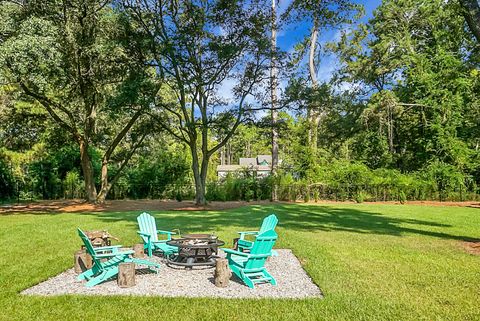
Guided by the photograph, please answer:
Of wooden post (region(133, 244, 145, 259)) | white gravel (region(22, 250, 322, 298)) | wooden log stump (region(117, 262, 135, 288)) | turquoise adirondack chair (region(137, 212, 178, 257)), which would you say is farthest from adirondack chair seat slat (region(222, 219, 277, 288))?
wooden post (region(133, 244, 145, 259))

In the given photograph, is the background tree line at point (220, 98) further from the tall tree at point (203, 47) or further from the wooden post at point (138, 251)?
the wooden post at point (138, 251)

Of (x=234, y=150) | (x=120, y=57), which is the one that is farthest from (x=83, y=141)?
(x=234, y=150)

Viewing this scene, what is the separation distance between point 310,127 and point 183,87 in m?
10.5

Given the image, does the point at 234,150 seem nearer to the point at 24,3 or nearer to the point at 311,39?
the point at 311,39

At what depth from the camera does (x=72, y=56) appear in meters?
14.0

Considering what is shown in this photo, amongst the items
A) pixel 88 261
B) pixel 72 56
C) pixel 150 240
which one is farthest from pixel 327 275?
pixel 72 56

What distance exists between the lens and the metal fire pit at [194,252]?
18.3 ft

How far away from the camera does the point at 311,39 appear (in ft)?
82.4

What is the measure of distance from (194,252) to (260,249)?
135 centimetres

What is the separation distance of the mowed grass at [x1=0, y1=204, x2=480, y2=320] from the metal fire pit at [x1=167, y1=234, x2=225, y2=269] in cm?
147

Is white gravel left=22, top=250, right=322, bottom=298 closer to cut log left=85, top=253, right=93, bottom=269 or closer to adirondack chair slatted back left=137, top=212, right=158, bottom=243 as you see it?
cut log left=85, top=253, right=93, bottom=269

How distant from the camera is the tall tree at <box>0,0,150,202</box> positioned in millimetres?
11219

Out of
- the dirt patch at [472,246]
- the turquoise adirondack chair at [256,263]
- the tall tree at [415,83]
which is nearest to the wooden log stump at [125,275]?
the turquoise adirondack chair at [256,263]

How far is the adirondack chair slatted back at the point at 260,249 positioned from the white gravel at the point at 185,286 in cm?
28
